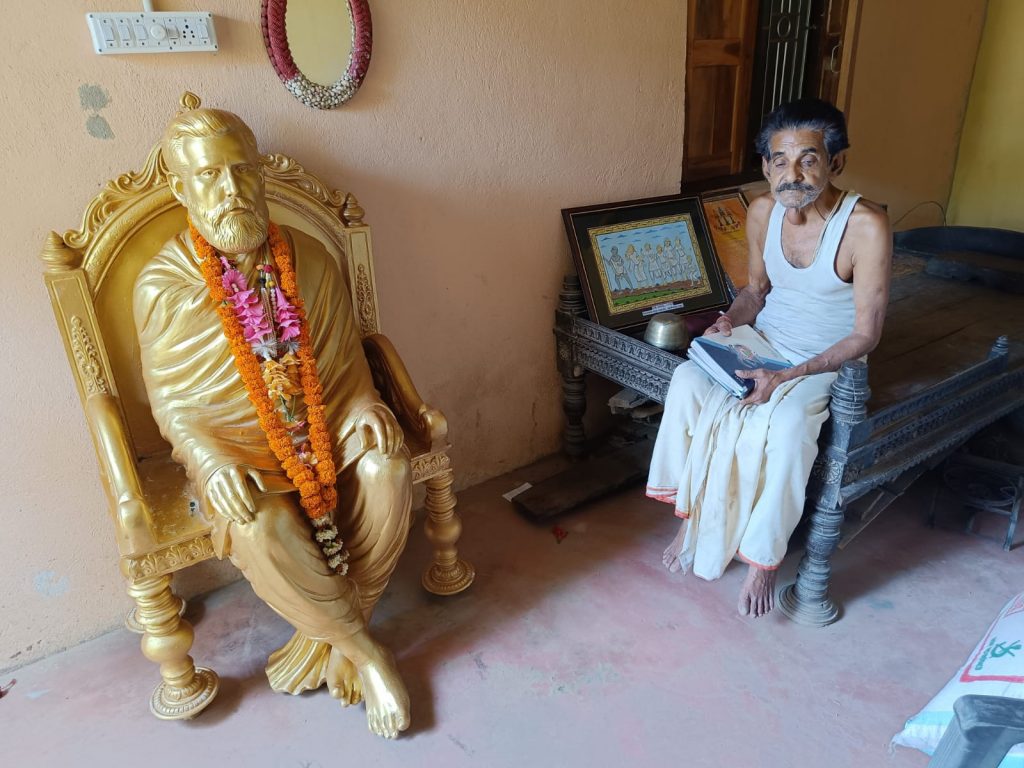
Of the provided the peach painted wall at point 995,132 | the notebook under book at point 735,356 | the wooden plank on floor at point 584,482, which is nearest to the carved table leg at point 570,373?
the wooden plank on floor at point 584,482

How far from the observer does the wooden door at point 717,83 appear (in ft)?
10.8

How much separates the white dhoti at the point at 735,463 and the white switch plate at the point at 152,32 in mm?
1735

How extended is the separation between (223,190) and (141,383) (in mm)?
689

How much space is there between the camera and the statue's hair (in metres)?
1.74

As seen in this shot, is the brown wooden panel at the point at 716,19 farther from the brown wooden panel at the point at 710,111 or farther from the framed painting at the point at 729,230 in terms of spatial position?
the framed painting at the point at 729,230

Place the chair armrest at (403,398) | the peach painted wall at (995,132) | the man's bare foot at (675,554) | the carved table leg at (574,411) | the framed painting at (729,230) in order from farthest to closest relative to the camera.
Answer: the peach painted wall at (995,132), the framed painting at (729,230), the carved table leg at (574,411), the man's bare foot at (675,554), the chair armrest at (403,398)

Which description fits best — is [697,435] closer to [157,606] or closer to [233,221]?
[233,221]

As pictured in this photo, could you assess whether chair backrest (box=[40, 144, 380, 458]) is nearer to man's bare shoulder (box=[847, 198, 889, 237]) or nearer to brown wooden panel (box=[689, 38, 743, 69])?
man's bare shoulder (box=[847, 198, 889, 237])

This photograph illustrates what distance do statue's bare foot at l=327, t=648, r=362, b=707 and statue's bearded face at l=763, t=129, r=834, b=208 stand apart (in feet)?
6.49

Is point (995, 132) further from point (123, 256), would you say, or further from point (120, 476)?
point (120, 476)

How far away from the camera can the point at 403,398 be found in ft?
7.43

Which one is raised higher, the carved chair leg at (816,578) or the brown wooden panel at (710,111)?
the brown wooden panel at (710,111)

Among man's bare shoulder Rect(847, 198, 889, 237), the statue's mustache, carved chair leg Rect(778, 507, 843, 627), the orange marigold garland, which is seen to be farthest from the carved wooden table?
the statue's mustache

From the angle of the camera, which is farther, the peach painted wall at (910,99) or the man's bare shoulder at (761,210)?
the peach painted wall at (910,99)
